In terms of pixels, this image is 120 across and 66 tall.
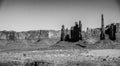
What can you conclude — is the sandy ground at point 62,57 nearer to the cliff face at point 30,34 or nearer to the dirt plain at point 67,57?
the dirt plain at point 67,57

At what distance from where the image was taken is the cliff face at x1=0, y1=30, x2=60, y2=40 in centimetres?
15762

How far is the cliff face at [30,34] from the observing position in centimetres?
15762

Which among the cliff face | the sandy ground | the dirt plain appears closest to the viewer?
the dirt plain

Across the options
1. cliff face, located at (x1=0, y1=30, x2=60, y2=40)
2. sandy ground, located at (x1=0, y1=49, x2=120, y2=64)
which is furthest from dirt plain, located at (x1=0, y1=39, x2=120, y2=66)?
cliff face, located at (x1=0, y1=30, x2=60, y2=40)

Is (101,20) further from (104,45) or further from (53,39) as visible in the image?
(53,39)

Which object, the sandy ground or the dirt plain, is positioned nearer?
the dirt plain

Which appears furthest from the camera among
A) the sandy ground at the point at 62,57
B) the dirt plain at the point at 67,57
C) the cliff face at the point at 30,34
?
the cliff face at the point at 30,34

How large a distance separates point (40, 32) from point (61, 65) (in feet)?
474

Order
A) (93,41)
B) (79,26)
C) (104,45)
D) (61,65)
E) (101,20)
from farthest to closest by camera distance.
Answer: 1. (79,26)
2. (101,20)
3. (93,41)
4. (104,45)
5. (61,65)

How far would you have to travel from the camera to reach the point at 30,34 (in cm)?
16800

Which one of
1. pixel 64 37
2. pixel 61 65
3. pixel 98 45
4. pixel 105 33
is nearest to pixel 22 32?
pixel 64 37

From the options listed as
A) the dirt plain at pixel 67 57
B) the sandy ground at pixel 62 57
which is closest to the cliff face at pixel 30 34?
the dirt plain at pixel 67 57

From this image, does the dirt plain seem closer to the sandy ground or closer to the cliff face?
the sandy ground

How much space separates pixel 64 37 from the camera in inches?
4363
